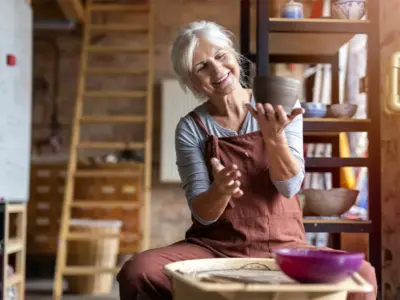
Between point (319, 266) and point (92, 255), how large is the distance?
11.3 ft

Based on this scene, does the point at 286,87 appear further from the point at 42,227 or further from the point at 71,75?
the point at 71,75

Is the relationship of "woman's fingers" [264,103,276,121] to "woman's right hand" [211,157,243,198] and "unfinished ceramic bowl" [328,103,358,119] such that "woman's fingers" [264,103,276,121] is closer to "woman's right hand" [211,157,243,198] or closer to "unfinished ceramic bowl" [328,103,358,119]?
"woman's right hand" [211,157,243,198]

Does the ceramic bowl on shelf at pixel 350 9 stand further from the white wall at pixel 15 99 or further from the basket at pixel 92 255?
the basket at pixel 92 255

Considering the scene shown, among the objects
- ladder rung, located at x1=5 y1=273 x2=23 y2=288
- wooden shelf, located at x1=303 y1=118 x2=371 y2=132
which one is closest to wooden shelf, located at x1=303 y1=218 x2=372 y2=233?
wooden shelf, located at x1=303 y1=118 x2=371 y2=132

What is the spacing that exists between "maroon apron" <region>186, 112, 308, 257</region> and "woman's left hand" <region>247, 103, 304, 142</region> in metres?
0.27

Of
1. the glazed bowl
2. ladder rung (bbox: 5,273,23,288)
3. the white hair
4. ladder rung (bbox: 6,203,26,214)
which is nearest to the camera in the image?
the glazed bowl

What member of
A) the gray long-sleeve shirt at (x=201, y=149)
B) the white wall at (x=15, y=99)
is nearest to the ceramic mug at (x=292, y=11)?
the gray long-sleeve shirt at (x=201, y=149)

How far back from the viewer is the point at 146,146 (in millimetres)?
4574

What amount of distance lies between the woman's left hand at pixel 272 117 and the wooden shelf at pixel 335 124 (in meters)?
0.84

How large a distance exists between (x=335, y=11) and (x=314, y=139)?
0.65m

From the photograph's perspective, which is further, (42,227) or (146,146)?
(42,227)

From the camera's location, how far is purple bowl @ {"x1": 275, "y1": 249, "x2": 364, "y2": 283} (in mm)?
1130

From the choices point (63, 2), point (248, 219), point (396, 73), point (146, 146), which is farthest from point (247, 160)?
point (63, 2)

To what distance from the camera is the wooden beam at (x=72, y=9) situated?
4.78m
